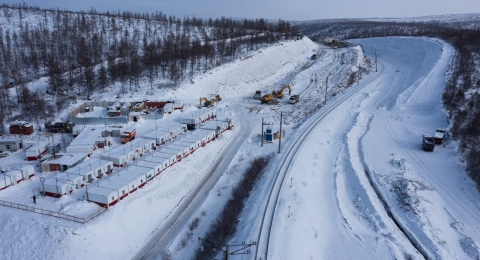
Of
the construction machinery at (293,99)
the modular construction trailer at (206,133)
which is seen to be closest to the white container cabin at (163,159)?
the modular construction trailer at (206,133)

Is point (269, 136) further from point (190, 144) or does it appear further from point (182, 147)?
point (182, 147)

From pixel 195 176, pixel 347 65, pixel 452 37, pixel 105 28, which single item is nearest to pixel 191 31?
pixel 105 28

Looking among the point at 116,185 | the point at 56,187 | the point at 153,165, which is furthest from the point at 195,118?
the point at 56,187

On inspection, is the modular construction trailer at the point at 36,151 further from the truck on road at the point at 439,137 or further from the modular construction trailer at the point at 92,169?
the truck on road at the point at 439,137

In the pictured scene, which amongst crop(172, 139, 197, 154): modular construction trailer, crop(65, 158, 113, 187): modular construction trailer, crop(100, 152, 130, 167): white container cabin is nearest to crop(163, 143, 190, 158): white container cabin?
crop(172, 139, 197, 154): modular construction trailer

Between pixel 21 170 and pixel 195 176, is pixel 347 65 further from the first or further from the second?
pixel 21 170

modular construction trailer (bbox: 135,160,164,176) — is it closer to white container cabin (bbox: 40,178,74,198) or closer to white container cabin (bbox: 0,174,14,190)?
white container cabin (bbox: 40,178,74,198)
